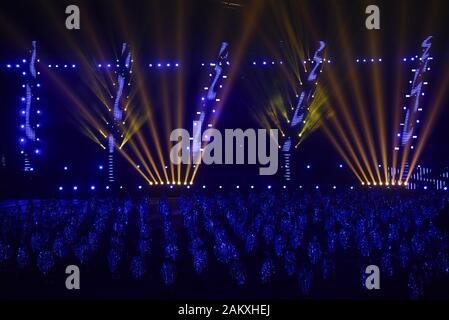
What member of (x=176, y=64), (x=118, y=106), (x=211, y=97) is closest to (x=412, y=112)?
(x=211, y=97)

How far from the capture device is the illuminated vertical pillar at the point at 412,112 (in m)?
15.9

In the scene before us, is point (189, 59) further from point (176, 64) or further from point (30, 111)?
point (30, 111)

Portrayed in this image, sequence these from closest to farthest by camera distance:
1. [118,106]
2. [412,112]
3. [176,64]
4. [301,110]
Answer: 1. [118,106]
2. [412,112]
3. [176,64]
4. [301,110]

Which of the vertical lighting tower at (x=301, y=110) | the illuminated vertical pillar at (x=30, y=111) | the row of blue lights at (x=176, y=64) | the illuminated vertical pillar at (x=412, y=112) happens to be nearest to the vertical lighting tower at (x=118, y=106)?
the row of blue lights at (x=176, y=64)

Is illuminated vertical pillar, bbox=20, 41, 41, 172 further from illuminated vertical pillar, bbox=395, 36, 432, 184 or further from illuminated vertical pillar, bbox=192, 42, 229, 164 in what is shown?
illuminated vertical pillar, bbox=395, 36, 432, 184

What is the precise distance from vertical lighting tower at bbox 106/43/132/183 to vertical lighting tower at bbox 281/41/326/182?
464 cm

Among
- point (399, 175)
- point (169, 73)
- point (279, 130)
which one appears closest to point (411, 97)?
point (399, 175)

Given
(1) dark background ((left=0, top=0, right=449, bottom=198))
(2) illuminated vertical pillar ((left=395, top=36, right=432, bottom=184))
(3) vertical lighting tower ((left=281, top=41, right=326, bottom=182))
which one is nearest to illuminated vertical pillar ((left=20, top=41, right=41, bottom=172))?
(1) dark background ((left=0, top=0, right=449, bottom=198))

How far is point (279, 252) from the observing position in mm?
7121

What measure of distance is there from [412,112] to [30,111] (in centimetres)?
1080

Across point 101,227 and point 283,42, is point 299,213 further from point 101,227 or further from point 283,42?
point 283,42

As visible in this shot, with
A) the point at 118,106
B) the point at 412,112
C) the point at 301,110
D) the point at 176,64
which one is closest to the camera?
the point at 118,106

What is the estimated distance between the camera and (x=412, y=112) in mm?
16297

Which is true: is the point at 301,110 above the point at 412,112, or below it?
above
